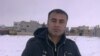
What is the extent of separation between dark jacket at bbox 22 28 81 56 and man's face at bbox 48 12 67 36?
0.05 meters

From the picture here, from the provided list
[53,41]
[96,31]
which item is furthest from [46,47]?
[96,31]

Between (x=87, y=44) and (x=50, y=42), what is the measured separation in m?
6.04

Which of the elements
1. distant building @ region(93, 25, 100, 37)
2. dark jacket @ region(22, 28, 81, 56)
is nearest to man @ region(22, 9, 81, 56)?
dark jacket @ region(22, 28, 81, 56)

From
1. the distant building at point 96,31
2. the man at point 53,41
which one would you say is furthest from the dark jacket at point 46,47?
the distant building at point 96,31

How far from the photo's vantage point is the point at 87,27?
9.79 m

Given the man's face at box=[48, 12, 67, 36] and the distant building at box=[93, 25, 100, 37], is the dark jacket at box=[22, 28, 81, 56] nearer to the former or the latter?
the man's face at box=[48, 12, 67, 36]

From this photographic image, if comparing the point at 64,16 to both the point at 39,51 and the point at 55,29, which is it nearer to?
the point at 55,29

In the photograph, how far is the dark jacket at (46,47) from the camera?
67.5 inches

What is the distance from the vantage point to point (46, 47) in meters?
1.74

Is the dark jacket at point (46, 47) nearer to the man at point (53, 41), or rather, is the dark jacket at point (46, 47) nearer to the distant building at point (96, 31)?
the man at point (53, 41)

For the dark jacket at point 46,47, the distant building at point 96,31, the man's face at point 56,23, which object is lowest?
the distant building at point 96,31

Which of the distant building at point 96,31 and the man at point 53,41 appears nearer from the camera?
the man at point 53,41

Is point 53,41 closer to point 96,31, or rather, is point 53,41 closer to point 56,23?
point 56,23

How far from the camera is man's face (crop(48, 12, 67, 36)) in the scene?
1.72 m
